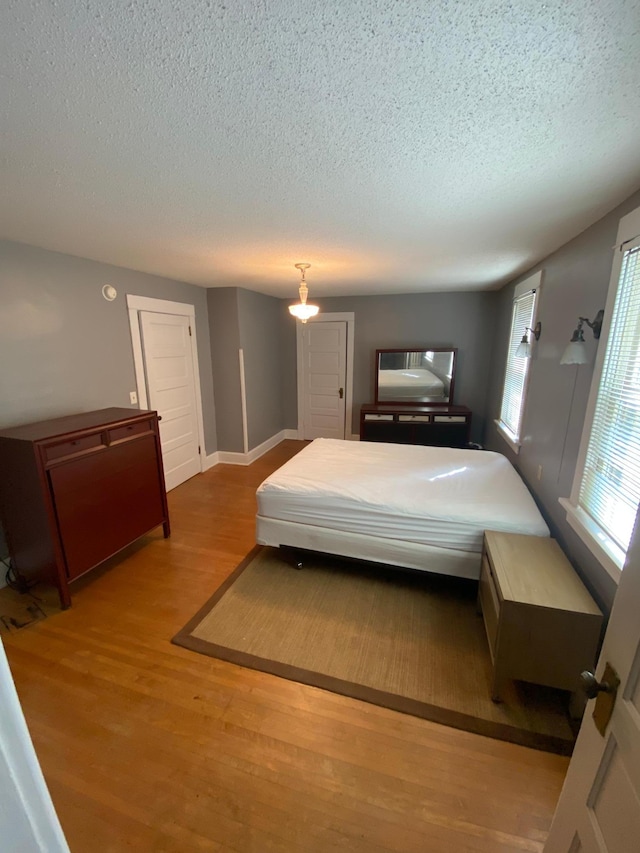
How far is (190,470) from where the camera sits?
4.32 meters

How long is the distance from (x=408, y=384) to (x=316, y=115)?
13.8 ft

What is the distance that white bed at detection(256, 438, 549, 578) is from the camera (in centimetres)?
217

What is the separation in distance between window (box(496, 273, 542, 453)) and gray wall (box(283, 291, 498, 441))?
98cm

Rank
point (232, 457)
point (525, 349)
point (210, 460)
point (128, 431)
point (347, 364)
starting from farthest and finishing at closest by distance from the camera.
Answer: point (347, 364) < point (232, 457) < point (210, 460) < point (525, 349) < point (128, 431)

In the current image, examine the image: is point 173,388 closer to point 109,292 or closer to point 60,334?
point 109,292

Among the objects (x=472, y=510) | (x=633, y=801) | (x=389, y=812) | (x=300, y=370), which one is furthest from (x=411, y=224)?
(x=300, y=370)

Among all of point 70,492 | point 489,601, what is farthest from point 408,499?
point 70,492

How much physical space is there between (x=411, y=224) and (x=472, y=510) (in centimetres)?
179

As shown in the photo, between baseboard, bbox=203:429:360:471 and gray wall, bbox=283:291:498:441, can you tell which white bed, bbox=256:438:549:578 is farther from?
gray wall, bbox=283:291:498:441

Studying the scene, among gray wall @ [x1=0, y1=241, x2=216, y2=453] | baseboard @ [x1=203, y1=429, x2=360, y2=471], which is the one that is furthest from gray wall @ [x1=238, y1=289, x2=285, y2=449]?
gray wall @ [x1=0, y1=241, x2=216, y2=453]

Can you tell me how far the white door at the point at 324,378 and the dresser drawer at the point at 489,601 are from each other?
362 centimetres

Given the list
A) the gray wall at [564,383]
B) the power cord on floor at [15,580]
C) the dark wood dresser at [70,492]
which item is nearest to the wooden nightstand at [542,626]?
the gray wall at [564,383]

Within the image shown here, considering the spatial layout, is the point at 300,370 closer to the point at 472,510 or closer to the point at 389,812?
the point at 472,510

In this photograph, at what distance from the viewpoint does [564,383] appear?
224 cm
